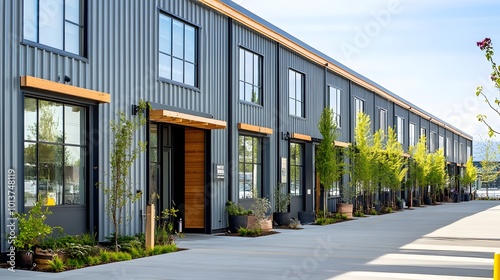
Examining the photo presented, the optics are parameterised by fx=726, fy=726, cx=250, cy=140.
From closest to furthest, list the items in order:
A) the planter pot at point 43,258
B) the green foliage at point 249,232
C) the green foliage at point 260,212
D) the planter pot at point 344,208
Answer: the planter pot at point 43,258, the green foliage at point 249,232, the green foliage at point 260,212, the planter pot at point 344,208

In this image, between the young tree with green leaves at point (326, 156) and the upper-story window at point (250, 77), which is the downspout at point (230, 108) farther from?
the young tree with green leaves at point (326, 156)

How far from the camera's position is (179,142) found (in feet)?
68.4

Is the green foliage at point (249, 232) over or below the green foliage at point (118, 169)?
below

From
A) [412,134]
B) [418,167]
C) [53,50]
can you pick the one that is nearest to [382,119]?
[418,167]

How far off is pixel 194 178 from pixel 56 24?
7.48m

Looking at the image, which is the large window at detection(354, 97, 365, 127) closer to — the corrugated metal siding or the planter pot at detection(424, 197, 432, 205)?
the corrugated metal siding

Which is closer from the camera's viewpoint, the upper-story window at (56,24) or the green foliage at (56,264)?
the green foliage at (56,264)

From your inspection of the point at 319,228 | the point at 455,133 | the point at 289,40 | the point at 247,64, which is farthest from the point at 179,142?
the point at 455,133

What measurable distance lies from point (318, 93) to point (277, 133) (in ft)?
17.5

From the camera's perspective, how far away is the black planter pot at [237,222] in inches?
818

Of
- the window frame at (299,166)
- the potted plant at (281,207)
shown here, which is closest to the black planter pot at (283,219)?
the potted plant at (281,207)

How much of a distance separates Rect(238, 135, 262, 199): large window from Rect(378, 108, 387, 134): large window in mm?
17852

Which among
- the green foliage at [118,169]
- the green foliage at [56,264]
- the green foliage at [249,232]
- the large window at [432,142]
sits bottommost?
A: the green foliage at [249,232]

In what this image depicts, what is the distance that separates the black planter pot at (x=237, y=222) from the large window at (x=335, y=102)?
12002 millimetres
